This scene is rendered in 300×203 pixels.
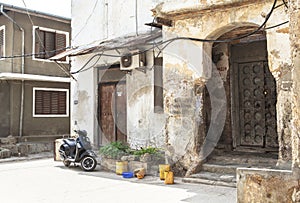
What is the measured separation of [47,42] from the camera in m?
15.6

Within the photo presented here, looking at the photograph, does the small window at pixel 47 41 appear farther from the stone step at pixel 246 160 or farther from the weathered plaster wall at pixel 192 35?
the stone step at pixel 246 160

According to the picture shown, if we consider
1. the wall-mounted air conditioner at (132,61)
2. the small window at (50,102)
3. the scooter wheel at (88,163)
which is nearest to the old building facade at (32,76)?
the small window at (50,102)

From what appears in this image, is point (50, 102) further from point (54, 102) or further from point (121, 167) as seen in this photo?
point (121, 167)

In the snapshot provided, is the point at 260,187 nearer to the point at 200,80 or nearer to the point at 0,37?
the point at 200,80

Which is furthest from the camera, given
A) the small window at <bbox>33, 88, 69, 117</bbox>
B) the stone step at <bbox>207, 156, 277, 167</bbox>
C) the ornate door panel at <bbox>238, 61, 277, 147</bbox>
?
the small window at <bbox>33, 88, 69, 117</bbox>

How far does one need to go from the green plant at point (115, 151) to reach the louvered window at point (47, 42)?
741 centimetres

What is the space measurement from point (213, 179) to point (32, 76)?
1006 cm

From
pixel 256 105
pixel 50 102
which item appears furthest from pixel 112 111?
pixel 50 102

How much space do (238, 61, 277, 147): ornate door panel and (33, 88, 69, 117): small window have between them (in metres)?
9.42

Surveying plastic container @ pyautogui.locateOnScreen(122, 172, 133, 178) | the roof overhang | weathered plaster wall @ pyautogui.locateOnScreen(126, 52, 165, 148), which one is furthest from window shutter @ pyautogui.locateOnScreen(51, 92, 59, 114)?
plastic container @ pyautogui.locateOnScreen(122, 172, 133, 178)

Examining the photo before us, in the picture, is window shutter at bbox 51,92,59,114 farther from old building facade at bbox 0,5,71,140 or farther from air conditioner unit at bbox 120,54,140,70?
air conditioner unit at bbox 120,54,140,70

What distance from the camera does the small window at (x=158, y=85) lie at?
9.80m

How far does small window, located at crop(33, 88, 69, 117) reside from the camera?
606 inches

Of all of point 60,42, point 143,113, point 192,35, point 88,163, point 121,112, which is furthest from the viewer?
point 60,42
